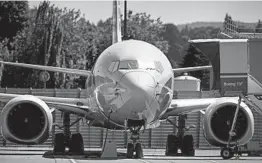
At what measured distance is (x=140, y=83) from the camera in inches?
760

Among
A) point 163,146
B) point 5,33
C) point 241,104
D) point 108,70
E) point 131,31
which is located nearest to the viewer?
point 108,70

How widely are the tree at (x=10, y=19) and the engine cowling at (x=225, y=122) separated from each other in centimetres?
5971

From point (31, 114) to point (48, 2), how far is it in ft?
169

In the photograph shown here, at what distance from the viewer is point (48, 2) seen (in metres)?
73.2

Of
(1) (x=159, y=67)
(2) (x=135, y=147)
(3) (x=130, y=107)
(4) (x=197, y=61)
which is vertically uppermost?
(4) (x=197, y=61)

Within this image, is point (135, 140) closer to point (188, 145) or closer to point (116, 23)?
point (188, 145)

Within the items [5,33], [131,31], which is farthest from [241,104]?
[131,31]

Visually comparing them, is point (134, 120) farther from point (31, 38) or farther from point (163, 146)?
point (31, 38)

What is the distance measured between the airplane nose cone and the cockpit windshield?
0.42m

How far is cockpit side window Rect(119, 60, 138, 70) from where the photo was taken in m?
20.2

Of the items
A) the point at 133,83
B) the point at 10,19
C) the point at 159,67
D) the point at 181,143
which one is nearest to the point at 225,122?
the point at 181,143

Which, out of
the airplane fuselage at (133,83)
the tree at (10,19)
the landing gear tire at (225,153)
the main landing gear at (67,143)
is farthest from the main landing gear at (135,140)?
the tree at (10,19)

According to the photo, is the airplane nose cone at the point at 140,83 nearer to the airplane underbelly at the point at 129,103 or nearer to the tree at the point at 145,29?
the airplane underbelly at the point at 129,103

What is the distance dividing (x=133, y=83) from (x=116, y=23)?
29.4 feet
